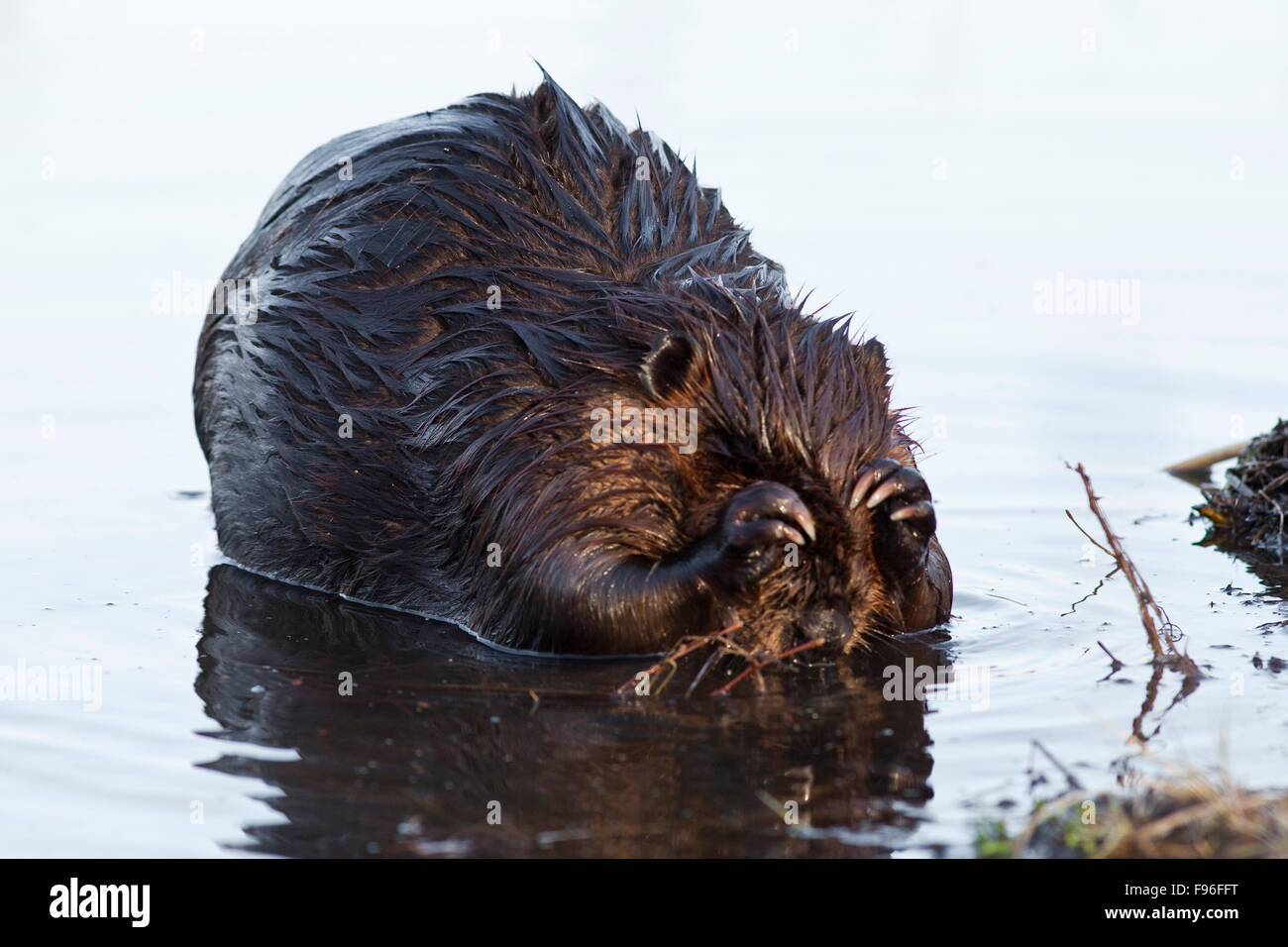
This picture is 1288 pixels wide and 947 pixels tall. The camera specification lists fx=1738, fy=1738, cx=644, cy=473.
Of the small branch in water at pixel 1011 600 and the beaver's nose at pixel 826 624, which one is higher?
the small branch in water at pixel 1011 600

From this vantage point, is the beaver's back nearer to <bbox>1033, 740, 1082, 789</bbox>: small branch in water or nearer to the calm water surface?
the calm water surface

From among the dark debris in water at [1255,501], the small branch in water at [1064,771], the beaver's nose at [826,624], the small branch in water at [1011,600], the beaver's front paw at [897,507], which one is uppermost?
the dark debris in water at [1255,501]

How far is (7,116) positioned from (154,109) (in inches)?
47.1

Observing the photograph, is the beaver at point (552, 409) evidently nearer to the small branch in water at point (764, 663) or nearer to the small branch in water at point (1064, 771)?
the small branch in water at point (764, 663)

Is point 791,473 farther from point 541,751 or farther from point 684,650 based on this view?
point 541,751

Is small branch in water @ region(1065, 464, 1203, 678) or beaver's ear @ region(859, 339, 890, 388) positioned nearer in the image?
small branch in water @ region(1065, 464, 1203, 678)

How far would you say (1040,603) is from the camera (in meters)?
6.38

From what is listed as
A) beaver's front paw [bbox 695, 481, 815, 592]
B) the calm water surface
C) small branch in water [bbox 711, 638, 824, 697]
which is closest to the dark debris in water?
the calm water surface

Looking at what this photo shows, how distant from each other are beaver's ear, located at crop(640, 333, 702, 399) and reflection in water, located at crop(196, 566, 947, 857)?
892 millimetres

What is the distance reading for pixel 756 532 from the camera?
5156mm

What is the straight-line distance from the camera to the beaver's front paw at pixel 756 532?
5172 mm

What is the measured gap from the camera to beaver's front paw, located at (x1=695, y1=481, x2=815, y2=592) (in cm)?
517

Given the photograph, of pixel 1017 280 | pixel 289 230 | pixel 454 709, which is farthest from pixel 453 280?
pixel 1017 280

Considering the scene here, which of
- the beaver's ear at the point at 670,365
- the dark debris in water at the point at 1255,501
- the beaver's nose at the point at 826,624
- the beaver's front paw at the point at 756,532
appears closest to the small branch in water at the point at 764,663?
the beaver's nose at the point at 826,624
